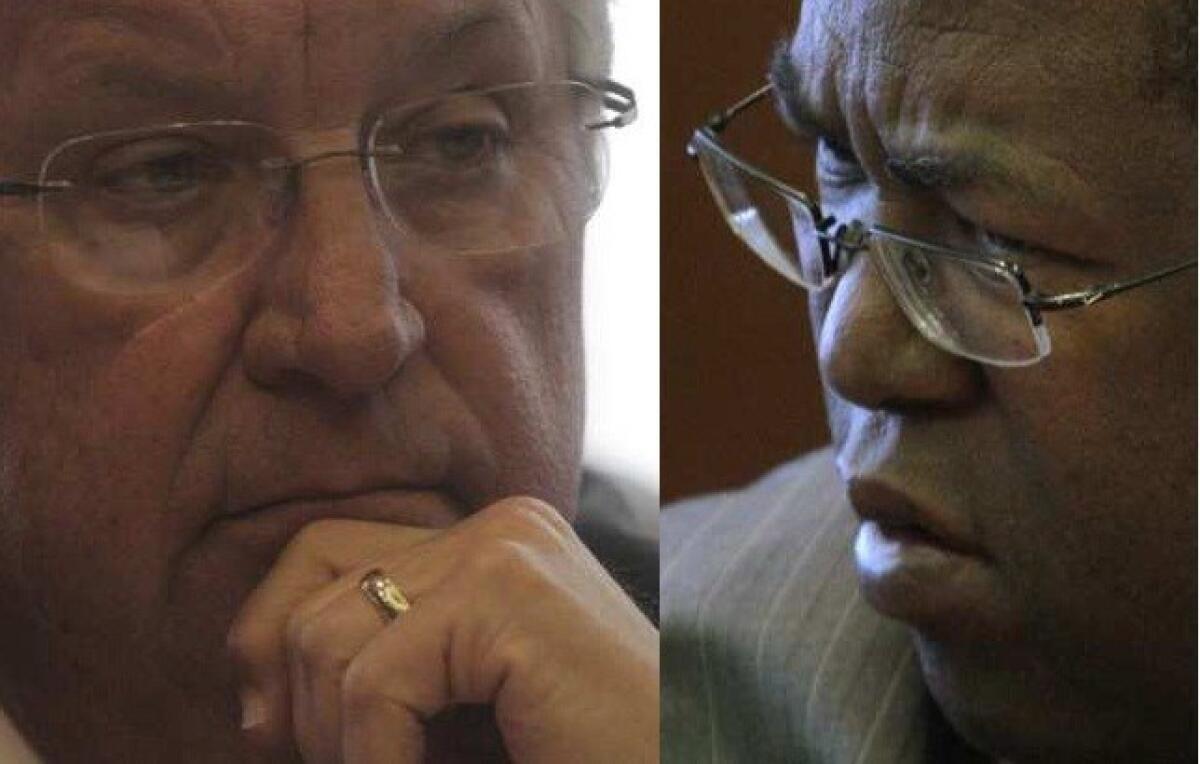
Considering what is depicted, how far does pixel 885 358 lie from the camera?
132cm

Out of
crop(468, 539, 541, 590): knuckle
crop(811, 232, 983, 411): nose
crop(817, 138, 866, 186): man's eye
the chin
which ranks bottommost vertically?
the chin

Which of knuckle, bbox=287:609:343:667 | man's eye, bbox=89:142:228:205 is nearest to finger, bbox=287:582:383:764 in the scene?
knuckle, bbox=287:609:343:667

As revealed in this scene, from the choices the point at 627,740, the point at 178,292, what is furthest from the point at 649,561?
the point at 178,292

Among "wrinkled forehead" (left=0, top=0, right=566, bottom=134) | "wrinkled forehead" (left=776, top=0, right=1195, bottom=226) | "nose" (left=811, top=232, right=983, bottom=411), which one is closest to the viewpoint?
"wrinkled forehead" (left=0, top=0, right=566, bottom=134)

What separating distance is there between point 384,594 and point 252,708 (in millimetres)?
96

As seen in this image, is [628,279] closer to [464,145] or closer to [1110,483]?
[464,145]

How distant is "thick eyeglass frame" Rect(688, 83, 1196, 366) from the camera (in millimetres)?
1246

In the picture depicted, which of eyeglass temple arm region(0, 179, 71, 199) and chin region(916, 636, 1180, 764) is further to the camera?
chin region(916, 636, 1180, 764)

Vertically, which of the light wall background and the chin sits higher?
the light wall background

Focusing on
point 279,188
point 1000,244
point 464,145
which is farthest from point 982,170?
point 279,188

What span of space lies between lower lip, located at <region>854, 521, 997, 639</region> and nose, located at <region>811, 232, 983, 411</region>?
9cm

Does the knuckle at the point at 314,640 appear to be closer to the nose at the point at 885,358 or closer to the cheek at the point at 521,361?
the cheek at the point at 521,361

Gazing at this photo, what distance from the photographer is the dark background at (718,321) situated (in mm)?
1380

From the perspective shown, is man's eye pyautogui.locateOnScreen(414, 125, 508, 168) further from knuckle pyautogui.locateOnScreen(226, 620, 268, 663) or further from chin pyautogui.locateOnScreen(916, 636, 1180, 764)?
Answer: chin pyautogui.locateOnScreen(916, 636, 1180, 764)
